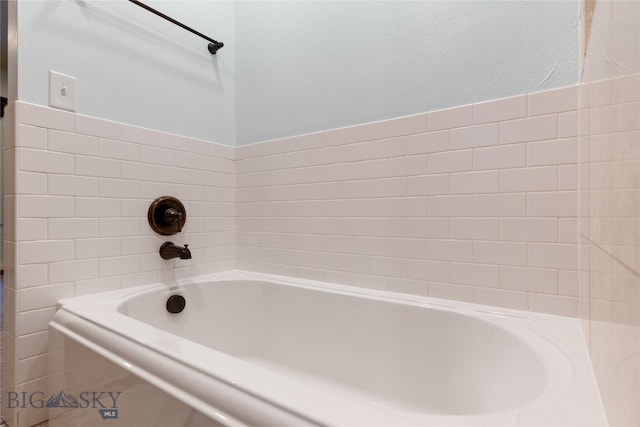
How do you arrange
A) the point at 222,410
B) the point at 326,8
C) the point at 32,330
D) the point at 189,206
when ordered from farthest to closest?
the point at 189,206 < the point at 326,8 < the point at 32,330 < the point at 222,410

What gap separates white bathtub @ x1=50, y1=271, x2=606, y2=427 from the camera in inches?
18.4

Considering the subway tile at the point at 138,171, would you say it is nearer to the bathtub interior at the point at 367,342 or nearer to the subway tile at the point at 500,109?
the bathtub interior at the point at 367,342

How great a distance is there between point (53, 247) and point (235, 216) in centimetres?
76

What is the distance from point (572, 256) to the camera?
879 millimetres

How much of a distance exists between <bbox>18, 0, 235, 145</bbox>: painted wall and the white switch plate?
0.02m

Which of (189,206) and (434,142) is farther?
(189,206)

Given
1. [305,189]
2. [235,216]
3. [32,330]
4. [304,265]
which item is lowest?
[32,330]

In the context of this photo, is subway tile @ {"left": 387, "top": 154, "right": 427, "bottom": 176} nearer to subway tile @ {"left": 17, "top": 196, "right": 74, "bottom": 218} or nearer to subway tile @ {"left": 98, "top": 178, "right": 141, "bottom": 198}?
subway tile @ {"left": 98, "top": 178, "right": 141, "bottom": 198}

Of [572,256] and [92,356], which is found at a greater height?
[572,256]

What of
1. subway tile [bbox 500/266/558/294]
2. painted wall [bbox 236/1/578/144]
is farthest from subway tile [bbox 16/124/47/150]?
subway tile [bbox 500/266/558/294]

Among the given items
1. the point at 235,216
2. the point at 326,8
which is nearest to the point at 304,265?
the point at 235,216

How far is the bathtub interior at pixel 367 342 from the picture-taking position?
2.70ft

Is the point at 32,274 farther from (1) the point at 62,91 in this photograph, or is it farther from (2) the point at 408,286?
(2) the point at 408,286

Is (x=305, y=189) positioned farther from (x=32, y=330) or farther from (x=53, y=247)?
(x=32, y=330)
